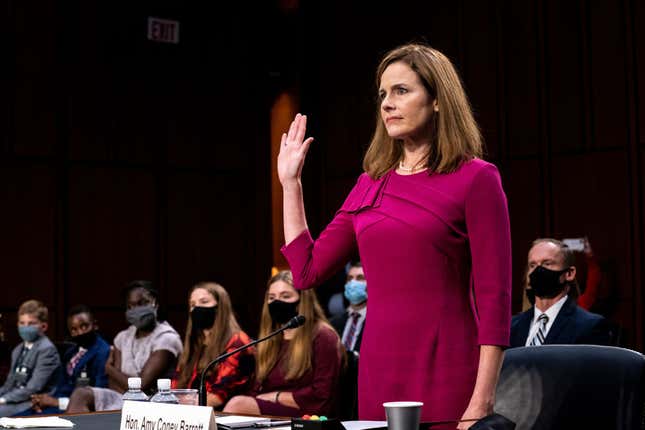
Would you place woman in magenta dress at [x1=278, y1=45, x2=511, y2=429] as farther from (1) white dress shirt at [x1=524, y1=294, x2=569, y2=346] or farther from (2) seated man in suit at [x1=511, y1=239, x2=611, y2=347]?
(1) white dress shirt at [x1=524, y1=294, x2=569, y2=346]

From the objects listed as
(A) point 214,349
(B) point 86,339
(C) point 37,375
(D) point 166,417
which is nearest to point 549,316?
(A) point 214,349

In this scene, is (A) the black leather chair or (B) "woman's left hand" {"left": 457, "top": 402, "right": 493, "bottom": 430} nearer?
(B) "woman's left hand" {"left": 457, "top": 402, "right": 493, "bottom": 430}

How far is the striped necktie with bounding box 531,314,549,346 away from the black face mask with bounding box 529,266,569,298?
118 mm

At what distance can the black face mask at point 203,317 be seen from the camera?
5316 millimetres

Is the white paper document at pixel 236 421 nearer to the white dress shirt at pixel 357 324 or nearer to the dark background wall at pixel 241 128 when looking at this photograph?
the white dress shirt at pixel 357 324

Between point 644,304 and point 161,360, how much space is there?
3.43m

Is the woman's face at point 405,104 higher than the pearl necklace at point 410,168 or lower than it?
higher

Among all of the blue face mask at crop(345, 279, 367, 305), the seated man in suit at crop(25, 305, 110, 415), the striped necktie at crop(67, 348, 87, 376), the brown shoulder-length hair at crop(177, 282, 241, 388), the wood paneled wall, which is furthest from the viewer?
the wood paneled wall

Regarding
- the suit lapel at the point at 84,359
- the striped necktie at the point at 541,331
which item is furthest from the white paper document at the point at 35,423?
the suit lapel at the point at 84,359

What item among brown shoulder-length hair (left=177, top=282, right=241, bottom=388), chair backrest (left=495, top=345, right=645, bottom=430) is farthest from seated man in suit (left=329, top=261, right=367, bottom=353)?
chair backrest (left=495, top=345, right=645, bottom=430)

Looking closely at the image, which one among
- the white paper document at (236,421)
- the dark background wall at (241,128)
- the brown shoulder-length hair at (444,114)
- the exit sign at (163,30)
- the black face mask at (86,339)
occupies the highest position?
the exit sign at (163,30)

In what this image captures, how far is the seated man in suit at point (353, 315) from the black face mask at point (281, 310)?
0.91m

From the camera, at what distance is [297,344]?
4.71 meters

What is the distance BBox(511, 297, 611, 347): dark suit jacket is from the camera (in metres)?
4.29
